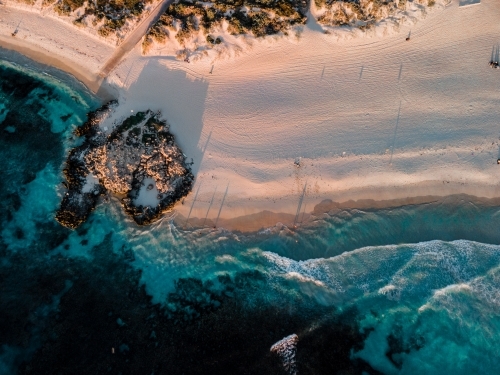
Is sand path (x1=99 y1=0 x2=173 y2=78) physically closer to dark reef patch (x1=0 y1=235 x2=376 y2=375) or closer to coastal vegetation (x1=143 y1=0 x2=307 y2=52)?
coastal vegetation (x1=143 y1=0 x2=307 y2=52)

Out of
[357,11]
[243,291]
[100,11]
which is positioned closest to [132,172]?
[243,291]

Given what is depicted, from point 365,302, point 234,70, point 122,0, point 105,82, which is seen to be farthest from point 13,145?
point 365,302

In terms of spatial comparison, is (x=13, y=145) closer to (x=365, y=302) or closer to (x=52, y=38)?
(x=52, y=38)

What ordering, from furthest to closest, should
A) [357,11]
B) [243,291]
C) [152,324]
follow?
1. [357,11]
2. [243,291]
3. [152,324]

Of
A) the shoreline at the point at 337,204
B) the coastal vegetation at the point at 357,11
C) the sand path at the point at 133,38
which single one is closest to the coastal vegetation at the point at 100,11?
the sand path at the point at 133,38

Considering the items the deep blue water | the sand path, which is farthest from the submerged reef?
the sand path

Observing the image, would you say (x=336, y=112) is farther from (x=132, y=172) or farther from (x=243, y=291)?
(x=132, y=172)

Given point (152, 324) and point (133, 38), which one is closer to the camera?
point (152, 324)
